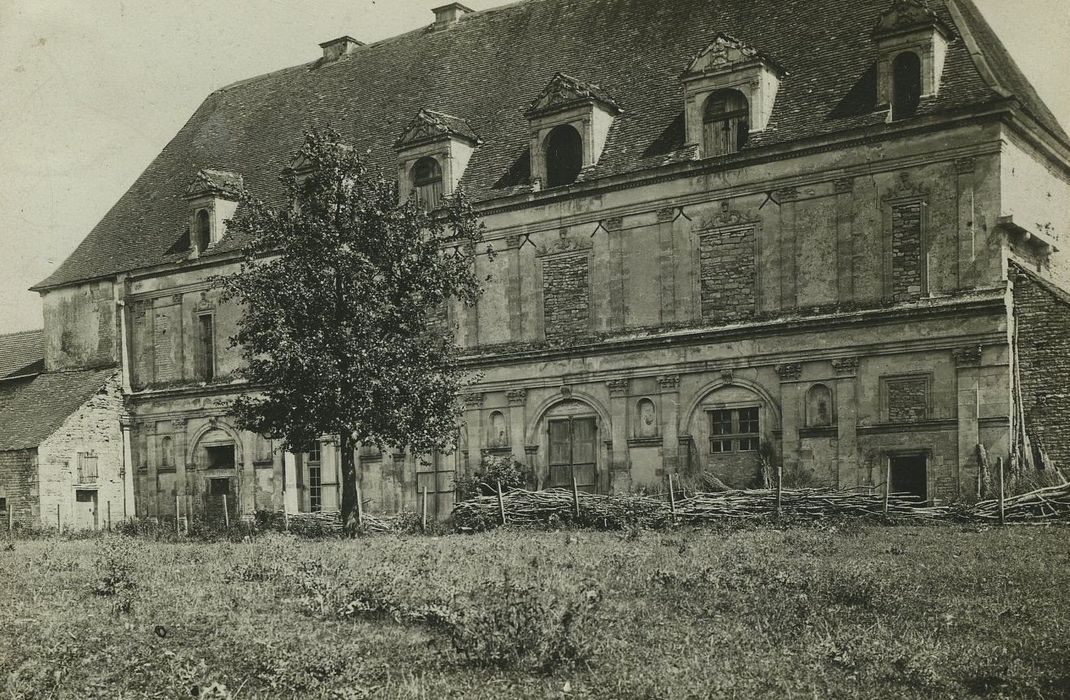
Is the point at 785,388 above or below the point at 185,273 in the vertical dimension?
below

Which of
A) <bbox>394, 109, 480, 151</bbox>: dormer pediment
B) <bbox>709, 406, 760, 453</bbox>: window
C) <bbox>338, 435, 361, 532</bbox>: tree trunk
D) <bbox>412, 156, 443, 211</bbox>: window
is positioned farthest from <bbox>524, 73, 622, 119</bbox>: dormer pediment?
<bbox>338, 435, 361, 532</bbox>: tree trunk

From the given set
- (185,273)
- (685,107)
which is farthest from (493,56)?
(185,273)

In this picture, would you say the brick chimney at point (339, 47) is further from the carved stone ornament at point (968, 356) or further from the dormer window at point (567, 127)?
the carved stone ornament at point (968, 356)

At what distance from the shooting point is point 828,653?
10570 mm

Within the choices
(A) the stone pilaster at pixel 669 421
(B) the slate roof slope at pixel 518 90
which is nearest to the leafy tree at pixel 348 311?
(A) the stone pilaster at pixel 669 421

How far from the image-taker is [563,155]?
2806cm

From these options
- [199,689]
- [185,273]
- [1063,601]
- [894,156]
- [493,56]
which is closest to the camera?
[199,689]

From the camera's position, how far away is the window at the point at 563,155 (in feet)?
91.1

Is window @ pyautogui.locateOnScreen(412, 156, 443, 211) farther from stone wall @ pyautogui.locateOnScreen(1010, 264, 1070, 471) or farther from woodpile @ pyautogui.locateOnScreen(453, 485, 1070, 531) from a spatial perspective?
stone wall @ pyautogui.locateOnScreen(1010, 264, 1070, 471)

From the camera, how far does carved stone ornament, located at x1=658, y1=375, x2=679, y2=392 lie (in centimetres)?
2562

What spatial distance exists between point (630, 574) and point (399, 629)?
380 centimetres

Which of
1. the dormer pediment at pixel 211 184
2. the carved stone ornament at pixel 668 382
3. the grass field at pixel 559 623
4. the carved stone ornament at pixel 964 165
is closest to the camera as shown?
the grass field at pixel 559 623

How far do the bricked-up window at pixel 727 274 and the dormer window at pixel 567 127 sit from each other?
3821mm

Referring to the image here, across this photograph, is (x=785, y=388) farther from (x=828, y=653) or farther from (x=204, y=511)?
(x=204, y=511)
